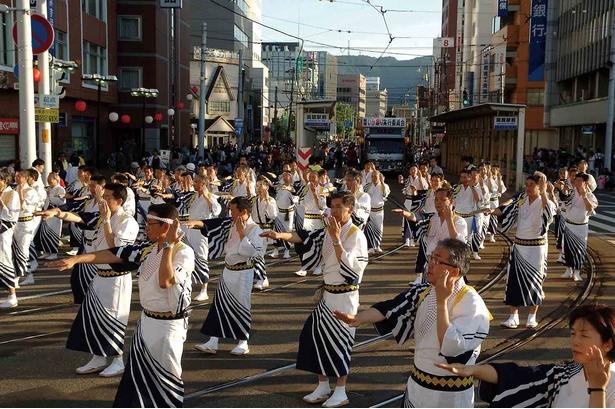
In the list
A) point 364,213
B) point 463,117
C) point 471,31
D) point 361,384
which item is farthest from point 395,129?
point 471,31

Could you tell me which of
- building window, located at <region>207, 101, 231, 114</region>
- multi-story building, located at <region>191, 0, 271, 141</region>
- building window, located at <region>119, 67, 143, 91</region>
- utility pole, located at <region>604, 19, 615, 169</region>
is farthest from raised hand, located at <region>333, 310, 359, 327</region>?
building window, located at <region>207, 101, 231, 114</region>

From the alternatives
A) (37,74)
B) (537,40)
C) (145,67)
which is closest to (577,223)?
(37,74)

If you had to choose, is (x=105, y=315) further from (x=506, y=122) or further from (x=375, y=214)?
(x=506, y=122)

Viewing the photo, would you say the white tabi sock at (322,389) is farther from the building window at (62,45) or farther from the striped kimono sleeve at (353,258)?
the building window at (62,45)

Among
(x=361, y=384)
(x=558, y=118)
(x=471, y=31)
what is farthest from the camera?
(x=471, y=31)

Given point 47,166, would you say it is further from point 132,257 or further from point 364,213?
point 132,257

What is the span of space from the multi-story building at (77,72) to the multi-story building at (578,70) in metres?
25.6

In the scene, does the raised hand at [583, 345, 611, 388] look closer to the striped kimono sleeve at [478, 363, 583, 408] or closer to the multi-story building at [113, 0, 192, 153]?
the striped kimono sleeve at [478, 363, 583, 408]

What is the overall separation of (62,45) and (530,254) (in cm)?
2421

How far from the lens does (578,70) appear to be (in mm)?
45375

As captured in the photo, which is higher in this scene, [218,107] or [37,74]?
[218,107]

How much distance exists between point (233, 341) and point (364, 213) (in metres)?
4.33

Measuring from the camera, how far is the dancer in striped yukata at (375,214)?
15.3 m

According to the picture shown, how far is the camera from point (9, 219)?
35.0 ft
